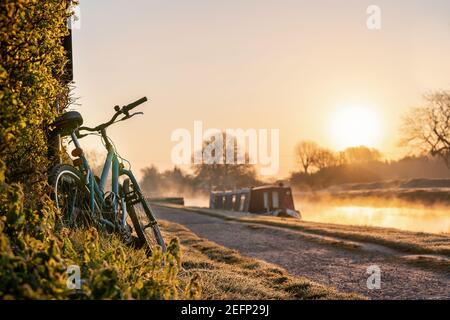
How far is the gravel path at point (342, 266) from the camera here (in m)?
6.79

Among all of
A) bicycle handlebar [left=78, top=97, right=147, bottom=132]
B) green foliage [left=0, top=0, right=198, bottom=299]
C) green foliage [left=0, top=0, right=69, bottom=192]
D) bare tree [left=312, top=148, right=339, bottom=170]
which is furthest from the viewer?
bare tree [left=312, top=148, right=339, bottom=170]

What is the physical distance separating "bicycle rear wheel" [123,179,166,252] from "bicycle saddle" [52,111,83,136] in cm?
102

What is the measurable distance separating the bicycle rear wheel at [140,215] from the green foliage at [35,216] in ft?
2.59

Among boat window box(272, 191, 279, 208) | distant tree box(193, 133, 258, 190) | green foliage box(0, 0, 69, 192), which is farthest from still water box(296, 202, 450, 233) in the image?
distant tree box(193, 133, 258, 190)

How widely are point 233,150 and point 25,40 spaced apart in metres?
69.4

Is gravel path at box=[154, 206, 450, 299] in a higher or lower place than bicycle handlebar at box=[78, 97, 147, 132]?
lower

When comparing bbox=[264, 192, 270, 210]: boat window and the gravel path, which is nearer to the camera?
the gravel path

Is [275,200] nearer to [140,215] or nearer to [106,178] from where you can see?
[140,215]

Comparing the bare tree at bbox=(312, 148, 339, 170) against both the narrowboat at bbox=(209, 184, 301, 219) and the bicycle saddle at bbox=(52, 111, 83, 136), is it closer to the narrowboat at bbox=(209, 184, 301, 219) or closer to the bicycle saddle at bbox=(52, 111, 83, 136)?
the narrowboat at bbox=(209, 184, 301, 219)

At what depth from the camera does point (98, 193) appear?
20.5ft

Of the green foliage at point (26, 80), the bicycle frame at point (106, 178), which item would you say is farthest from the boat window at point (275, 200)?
the green foliage at point (26, 80)

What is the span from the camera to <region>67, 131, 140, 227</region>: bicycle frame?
6.12 m

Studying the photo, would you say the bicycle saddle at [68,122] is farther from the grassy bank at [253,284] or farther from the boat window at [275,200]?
the boat window at [275,200]
